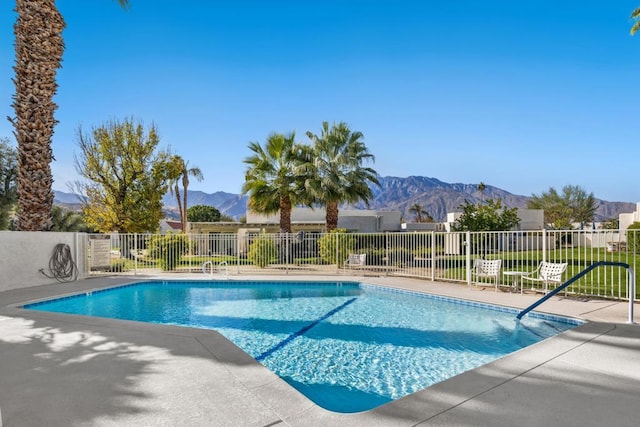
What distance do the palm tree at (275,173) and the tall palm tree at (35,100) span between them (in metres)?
10.3

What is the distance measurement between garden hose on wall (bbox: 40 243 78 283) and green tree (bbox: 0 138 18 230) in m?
7.49

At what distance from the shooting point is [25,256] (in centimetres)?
1212

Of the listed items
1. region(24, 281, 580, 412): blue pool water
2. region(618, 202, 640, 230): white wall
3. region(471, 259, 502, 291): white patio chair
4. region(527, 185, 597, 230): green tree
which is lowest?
region(24, 281, 580, 412): blue pool water

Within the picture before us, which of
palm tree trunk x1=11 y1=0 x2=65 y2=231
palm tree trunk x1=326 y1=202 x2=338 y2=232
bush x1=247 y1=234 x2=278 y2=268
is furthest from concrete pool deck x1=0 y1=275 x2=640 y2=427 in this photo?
palm tree trunk x1=326 y1=202 x2=338 y2=232

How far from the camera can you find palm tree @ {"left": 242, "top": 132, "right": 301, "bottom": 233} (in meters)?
21.6

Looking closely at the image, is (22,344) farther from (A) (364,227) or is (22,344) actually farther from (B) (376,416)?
(A) (364,227)

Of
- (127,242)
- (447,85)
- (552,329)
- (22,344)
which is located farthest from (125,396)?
(447,85)

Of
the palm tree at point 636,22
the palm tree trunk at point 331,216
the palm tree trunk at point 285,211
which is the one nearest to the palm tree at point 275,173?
the palm tree trunk at point 285,211

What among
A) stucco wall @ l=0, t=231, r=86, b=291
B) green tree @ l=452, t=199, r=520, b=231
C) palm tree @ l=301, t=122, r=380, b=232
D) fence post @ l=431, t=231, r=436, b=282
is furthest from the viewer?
palm tree @ l=301, t=122, r=380, b=232

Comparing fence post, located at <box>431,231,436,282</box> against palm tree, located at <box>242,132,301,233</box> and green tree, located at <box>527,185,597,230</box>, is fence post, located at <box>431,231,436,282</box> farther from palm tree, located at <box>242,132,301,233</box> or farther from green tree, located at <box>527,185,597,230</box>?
green tree, located at <box>527,185,597,230</box>

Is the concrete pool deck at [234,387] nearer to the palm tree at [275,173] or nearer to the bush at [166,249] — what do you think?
the bush at [166,249]

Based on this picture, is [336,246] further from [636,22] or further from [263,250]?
[636,22]

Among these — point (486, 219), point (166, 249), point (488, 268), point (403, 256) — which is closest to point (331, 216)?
point (403, 256)

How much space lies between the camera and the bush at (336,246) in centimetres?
1785
